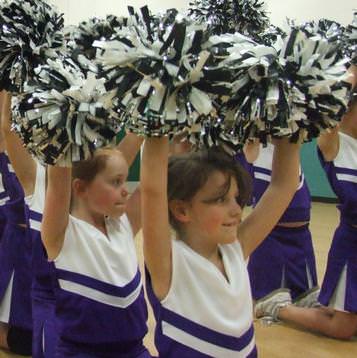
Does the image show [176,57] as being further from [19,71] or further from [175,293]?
[19,71]

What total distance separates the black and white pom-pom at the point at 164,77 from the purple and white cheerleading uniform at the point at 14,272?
138 cm

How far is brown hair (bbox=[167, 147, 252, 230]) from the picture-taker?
1110mm

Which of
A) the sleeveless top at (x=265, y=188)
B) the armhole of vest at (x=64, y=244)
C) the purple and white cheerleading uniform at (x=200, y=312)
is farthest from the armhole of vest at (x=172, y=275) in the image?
the sleeveless top at (x=265, y=188)

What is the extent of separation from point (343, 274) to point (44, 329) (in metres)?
1.19

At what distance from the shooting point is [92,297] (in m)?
1.35

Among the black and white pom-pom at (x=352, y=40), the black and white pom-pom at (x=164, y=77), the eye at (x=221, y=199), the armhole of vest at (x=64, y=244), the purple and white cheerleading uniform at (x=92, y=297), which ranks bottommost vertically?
the purple and white cheerleading uniform at (x=92, y=297)

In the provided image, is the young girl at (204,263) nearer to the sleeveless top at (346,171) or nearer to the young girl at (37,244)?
the young girl at (37,244)

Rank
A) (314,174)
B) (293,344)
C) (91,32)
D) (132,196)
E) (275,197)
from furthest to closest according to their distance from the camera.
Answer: (314,174) → (293,344) → (132,196) → (91,32) → (275,197)

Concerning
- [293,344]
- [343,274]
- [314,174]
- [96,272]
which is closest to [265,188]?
[343,274]

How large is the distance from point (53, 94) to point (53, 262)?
50 centimetres

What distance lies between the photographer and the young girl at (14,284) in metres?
2.11

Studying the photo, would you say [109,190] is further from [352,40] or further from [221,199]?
[352,40]

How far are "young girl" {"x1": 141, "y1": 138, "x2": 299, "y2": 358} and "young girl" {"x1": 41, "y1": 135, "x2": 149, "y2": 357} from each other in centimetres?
23

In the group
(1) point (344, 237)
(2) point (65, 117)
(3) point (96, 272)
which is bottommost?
(1) point (344, 237)
